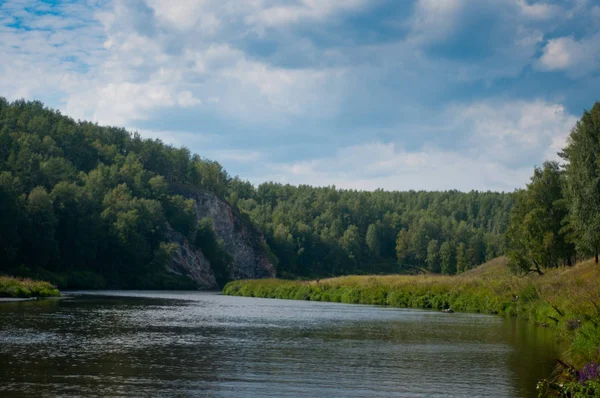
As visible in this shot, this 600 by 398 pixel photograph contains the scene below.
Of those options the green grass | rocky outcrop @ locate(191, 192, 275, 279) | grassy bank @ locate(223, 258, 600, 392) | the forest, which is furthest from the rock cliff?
the green grass

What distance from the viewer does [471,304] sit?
67938 mm

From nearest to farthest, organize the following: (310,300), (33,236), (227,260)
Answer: (310,300), (33,236), (227,260)

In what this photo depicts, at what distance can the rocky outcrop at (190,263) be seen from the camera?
6014 inches

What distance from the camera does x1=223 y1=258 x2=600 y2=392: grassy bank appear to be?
31.7 m

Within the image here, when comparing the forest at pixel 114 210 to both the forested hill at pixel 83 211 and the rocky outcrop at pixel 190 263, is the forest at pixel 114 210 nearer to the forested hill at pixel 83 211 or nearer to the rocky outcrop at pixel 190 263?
the forested hill at pixel 83 211

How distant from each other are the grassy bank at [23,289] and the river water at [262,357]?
2061cm

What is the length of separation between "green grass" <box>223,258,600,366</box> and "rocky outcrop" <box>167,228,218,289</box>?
149 ft

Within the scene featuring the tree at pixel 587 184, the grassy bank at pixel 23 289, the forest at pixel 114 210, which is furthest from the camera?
the forest at pixel 114 210

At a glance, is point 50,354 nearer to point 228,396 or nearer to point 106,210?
point 228,396

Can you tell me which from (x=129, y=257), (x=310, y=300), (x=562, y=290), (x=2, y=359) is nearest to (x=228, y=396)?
(x=2, y=359)

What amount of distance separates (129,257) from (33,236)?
95.1 feet

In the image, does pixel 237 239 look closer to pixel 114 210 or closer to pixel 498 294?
pixel 114 210

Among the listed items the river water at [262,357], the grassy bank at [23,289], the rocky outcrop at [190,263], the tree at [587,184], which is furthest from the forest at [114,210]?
the river water at [262,357]

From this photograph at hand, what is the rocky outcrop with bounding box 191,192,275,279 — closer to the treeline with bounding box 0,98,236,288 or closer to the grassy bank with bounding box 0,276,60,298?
the treeline with bounding box 0,98,236,288
